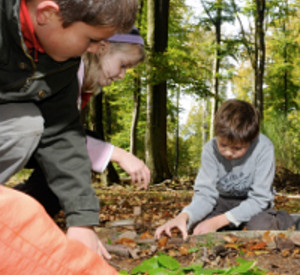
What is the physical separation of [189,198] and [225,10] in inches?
517

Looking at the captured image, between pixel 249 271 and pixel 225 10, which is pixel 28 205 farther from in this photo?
pixel 225 10

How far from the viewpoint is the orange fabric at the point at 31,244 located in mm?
946

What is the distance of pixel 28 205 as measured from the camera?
3.31 feet

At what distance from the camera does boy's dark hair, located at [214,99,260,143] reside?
2893mm

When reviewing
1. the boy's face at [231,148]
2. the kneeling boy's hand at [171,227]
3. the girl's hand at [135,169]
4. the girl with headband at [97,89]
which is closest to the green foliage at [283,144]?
the boy's face at [231,148]

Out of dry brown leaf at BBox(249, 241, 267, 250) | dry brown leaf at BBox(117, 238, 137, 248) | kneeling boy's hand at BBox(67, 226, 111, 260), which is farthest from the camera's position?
dry brown leaf at BBox(117, 238, 137, 248)

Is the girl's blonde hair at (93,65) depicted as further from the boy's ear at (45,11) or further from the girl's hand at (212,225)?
the girl's hand at (212,225)

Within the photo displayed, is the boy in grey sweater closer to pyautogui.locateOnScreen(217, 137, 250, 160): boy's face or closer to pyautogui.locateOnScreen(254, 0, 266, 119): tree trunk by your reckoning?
pyautogui.locateOnScreen(217, 137, 250, 160): boy's face

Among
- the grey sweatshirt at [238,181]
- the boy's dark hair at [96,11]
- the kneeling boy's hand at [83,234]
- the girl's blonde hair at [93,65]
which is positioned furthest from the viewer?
the grey sweatshirt at [238,181]

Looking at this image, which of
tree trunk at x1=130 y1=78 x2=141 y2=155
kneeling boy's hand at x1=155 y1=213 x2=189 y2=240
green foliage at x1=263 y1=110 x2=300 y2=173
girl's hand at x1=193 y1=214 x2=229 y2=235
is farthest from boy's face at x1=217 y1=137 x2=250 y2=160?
tree trunk at x1=130 y1=78 x2=141 y2=155

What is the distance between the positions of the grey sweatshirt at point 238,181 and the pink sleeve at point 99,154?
124cm

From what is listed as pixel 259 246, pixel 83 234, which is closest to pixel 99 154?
pixel 83 234

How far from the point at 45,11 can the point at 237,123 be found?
1.95 meters

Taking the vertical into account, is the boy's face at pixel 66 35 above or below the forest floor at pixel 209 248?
above
